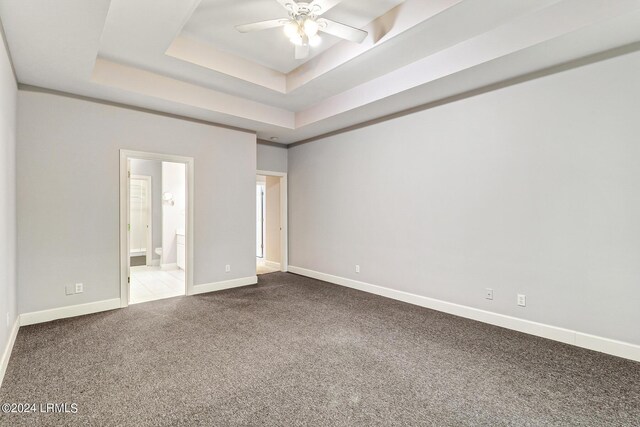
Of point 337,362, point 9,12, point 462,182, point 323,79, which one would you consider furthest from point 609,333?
point 9,12

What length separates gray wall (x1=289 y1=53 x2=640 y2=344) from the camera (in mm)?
2807

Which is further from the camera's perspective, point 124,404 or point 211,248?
point 211,248

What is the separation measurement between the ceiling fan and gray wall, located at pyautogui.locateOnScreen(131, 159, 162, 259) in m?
6.10

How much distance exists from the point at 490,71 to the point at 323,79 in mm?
1890

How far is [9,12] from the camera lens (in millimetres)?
2182

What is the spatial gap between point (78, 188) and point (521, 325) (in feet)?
18.0

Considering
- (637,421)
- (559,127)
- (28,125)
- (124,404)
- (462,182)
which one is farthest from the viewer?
(462,182)

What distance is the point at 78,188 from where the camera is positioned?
3.79 m

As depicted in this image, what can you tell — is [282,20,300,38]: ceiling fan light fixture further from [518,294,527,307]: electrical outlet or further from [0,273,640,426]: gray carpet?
[518,294,527,307]: electrical outlet

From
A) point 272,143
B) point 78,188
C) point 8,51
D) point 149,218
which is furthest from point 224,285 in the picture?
point 8,51

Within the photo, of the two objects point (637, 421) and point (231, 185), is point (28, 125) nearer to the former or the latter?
point (231, 185)

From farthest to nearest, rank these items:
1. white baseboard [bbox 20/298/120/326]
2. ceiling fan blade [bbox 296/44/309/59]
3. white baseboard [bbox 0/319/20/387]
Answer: white baseboard [bbox 20/298/120/326]
ceiling fan blade [bbox 296/44/309/59]
white baseboard [bbox 0/319/20/387]

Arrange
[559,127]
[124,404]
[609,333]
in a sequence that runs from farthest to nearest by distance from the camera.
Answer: [559,127], [609,333], [124,404]

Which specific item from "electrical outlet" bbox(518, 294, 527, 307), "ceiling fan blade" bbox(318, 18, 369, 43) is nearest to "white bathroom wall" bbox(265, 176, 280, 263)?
"ceiling fan blade" bbox(318, 18, 369, 43)
